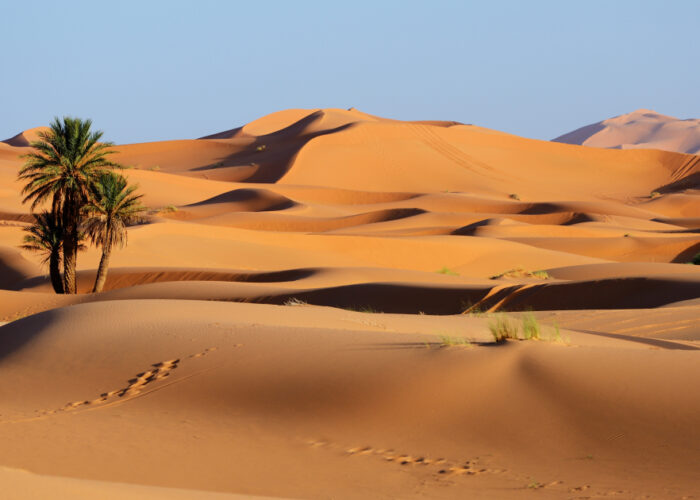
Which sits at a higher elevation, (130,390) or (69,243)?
(69,243)

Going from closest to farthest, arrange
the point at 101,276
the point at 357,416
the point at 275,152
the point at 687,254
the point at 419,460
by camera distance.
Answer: the point at 419,460, the point at 357,416, the point at 101,276, the point at 687,254, the point at 275,152

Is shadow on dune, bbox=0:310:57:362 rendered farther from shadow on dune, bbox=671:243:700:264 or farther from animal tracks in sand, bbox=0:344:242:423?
shadow on dune, bbox=671:243:700:264

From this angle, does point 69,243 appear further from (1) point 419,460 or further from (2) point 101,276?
(1) point 419,460

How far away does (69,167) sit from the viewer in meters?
27.0

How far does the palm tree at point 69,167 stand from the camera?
26.8m

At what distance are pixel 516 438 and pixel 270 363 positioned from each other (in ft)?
10.2

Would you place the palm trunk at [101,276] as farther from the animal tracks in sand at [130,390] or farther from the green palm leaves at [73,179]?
the animal tracks in sand at [130,390]

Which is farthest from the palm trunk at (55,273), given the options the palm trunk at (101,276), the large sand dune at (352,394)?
the large sand dune at (352,394)

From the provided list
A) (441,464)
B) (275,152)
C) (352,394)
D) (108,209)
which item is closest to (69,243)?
(108,209)

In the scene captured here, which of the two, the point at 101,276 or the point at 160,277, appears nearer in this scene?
the point at 101,276

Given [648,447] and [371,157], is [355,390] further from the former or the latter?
[371,157]

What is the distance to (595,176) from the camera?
299ft

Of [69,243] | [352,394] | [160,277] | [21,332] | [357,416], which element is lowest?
[160,277]

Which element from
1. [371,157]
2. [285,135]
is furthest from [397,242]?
[285,135]
